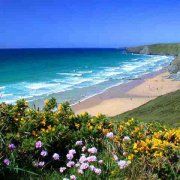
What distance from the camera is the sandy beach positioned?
4176cm

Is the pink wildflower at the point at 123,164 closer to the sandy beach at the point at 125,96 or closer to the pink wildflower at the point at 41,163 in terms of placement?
the pink wildflower at the point at 41,163

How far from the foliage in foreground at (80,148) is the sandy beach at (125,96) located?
29.4 m

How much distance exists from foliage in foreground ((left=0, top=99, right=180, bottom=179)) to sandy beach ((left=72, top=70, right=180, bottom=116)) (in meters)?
29.4

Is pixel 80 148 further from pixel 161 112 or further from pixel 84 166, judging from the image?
pixel 161 112

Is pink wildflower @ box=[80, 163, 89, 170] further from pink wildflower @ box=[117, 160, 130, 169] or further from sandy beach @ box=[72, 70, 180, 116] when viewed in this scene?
sandy beach @ box=[72, 70, 180, 116]

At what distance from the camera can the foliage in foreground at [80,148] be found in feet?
16.7

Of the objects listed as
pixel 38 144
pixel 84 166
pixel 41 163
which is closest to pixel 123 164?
pixel 84 166

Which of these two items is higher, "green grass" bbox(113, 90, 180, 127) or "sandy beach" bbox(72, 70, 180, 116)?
"green grass" bbox(113, 90, 180, 127)

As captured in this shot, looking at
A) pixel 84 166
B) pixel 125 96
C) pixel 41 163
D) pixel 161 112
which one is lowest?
pixel 125 96

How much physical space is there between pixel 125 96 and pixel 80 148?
4428 cm

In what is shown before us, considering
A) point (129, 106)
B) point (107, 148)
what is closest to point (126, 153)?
point (107, 148)

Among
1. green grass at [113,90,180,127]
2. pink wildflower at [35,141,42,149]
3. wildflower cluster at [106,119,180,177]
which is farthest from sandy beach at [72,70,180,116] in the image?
pink wildflower at [35,141,42,149]

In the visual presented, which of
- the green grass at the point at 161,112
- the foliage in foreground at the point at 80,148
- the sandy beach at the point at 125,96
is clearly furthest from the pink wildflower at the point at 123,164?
the sandy beach at the point at 125,96

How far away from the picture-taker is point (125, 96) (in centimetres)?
5025
